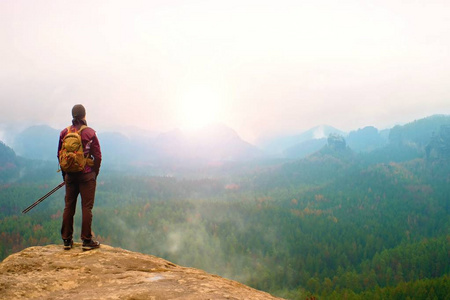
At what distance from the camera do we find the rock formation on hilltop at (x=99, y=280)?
5859 mm

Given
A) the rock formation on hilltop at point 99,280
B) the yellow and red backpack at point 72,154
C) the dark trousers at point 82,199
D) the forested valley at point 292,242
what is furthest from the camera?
the forested valley at point 292,242

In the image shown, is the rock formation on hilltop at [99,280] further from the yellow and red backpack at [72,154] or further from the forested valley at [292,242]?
the forested valley at [292,242]

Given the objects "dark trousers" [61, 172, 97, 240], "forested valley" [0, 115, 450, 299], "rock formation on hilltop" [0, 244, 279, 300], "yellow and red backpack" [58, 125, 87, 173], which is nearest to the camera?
"rock formation on hilltop" [0, 244, 279, 300]

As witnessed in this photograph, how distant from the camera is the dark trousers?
30.2 ft

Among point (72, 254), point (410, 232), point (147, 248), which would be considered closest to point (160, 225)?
point (147, 248)

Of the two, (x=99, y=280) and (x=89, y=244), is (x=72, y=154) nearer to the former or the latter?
(x=89, y=244)

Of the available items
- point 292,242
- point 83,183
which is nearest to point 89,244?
point 83,183

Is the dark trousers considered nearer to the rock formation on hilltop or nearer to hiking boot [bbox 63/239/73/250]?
hiking boot [bbox 63/239/73/250]

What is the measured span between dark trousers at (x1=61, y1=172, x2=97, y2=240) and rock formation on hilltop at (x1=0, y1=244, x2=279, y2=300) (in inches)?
28.4

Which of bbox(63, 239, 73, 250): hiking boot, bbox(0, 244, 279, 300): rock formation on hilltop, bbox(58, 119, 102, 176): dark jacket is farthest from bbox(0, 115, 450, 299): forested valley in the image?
bbox(58, 119, 102, 176): dark jacket

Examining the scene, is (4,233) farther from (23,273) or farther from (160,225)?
(23,273)

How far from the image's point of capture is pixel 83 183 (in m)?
9.33

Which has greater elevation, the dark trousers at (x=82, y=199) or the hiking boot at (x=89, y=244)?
the dark trousers at (x=82, y=199)

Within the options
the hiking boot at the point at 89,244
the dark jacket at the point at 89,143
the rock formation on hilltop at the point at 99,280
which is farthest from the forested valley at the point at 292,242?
the dark jacket at the point at 89,143
